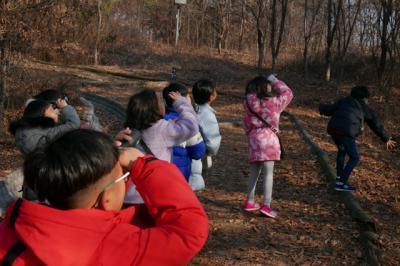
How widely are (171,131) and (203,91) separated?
1.33 meters

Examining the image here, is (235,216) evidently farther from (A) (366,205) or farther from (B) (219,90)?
(B) (219,90)

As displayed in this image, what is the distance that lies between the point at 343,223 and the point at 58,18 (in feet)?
29.3

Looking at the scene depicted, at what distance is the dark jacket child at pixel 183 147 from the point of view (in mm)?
3635

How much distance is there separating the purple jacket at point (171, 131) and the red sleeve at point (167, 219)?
1.48 m

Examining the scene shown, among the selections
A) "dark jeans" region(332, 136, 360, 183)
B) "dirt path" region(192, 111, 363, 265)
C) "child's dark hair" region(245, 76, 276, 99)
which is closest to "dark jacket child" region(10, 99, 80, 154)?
"dirt path" region(192, 111, 363, 265)

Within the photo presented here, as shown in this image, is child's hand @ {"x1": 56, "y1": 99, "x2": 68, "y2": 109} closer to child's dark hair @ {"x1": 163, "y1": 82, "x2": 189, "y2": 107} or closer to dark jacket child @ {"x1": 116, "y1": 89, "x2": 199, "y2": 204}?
child's dark hair @ {"x1": 163, "y1": 82, "x2": 189, "y2": 107}

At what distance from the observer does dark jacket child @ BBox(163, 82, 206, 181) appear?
3635 millimetres

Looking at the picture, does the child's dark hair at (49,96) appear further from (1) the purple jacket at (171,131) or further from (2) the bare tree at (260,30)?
(2) the bare tree at (260,30)

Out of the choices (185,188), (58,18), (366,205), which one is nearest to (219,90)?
(58,18)

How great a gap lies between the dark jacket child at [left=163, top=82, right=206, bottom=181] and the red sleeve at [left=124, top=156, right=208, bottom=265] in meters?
1.89

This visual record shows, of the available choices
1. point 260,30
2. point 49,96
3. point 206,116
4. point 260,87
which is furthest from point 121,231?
point 260,30

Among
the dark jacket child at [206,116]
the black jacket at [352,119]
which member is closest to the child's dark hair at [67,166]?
the dark jacket child at [206,116]

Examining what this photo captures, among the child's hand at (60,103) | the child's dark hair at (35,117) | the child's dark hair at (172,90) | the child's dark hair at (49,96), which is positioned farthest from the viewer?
the child's hand at (60,103)

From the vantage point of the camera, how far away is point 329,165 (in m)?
7.55
